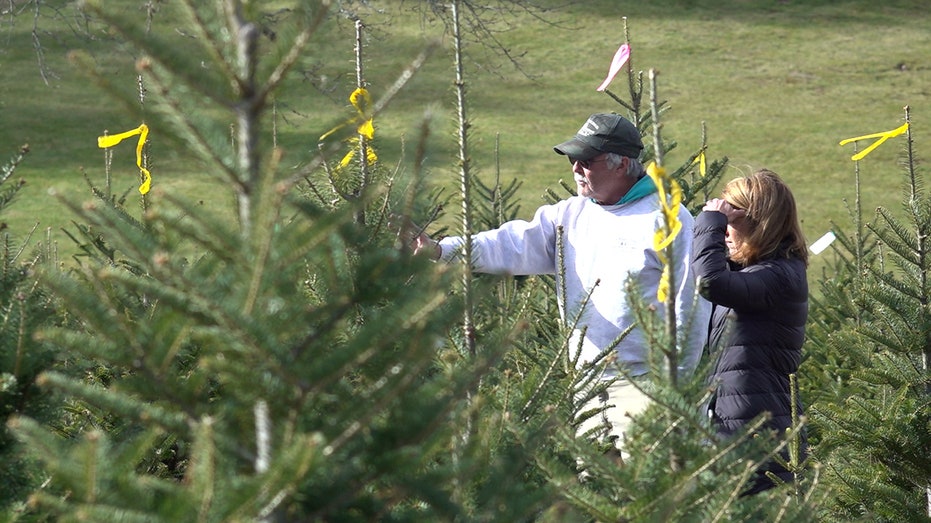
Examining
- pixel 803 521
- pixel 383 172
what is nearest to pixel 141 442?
pixel 803 521

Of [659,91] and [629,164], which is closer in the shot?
Result: [629,164]

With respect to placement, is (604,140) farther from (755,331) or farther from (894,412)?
(894,412)

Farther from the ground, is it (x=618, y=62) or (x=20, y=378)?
(x=618, y=62)

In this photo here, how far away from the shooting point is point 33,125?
21.5 m

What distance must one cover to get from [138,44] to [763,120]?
885 inches

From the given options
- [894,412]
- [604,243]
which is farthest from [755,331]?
[894,412]

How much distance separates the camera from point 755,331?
3912 millimetres

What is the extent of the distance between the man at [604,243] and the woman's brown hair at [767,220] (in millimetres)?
208

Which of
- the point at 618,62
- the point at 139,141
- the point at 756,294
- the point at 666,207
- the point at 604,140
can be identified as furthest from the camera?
the point at 618,62

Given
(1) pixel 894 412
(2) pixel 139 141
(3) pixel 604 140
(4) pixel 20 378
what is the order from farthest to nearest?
(1) pixel 894 412, (2) pixel 139 141, (3) pixel 604 140, (4) pixel 20 378

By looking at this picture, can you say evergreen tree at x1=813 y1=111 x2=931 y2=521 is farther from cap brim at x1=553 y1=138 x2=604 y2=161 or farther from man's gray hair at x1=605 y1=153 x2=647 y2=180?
cap brim at x1=553 y1=138 x2=604 y2=161

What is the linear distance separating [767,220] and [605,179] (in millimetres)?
601

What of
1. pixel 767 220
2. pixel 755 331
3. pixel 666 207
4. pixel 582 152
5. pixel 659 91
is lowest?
pixel 659 91

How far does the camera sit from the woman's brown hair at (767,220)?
155 inches
